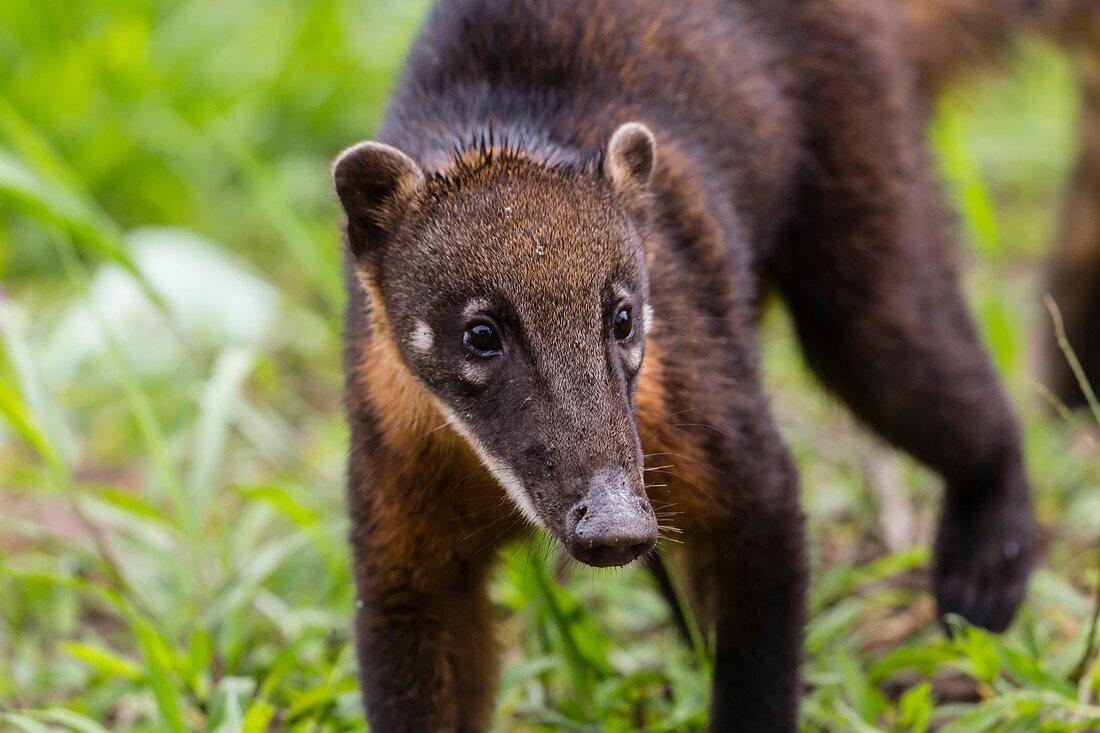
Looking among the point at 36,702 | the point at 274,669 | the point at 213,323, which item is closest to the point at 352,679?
the point at 274,669

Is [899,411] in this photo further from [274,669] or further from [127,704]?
[127,704]

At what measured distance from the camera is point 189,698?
4.01m

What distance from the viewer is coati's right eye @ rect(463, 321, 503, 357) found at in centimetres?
296

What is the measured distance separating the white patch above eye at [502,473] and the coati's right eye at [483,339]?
0.22m

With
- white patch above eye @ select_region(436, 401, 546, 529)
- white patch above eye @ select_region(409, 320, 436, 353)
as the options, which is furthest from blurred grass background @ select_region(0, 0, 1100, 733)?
white patch above eye @ select_region(409, 320, 436, 353)

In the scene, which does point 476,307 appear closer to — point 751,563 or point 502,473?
point 502,473

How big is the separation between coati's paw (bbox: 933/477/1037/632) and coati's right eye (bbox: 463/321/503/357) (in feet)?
7.80

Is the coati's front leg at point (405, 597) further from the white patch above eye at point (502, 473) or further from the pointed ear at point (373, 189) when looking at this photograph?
the pointed ear at point (373, 189)

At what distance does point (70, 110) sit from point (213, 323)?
1.81 meters

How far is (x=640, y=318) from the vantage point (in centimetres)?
315

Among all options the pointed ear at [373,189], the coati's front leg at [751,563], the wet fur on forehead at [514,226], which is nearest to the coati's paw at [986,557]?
the coati's front leg at [751,563]

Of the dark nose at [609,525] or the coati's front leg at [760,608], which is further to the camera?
the coati's front leg at [760,608]

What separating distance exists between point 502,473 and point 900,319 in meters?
2.03

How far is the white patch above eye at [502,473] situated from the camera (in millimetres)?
2881
